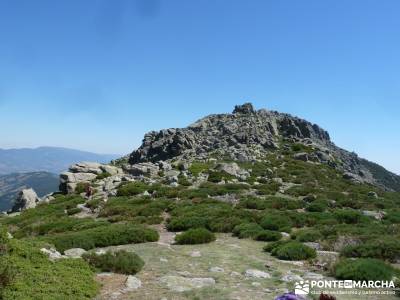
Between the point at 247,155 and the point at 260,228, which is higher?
the point at 247,155

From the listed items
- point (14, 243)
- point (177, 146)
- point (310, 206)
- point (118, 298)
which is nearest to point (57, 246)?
A: point (14, 243)

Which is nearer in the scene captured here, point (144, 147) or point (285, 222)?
point (285, 222)

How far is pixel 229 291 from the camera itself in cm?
1078

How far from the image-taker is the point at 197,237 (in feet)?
57.9

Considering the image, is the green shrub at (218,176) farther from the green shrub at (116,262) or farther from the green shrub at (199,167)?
the green shrub at (116,262)

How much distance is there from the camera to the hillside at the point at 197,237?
11.1 m

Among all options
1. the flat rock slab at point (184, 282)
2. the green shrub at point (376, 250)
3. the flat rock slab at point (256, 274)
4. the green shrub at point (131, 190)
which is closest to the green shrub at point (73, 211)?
the green shrub at point (131, 190)

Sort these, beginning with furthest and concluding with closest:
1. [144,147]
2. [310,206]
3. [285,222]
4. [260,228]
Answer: [144,147], [310,206], [285,222], [260,228]

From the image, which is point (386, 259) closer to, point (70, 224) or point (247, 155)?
point (70, 224)

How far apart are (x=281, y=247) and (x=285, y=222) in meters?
6.38

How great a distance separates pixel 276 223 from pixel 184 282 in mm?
10632

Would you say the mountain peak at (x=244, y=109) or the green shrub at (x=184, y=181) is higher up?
the mountain peak at (x=244, y=109)

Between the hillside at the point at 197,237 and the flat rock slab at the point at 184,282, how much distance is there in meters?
0.03

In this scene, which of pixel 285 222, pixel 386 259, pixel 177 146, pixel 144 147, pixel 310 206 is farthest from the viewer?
pixel 144 147
